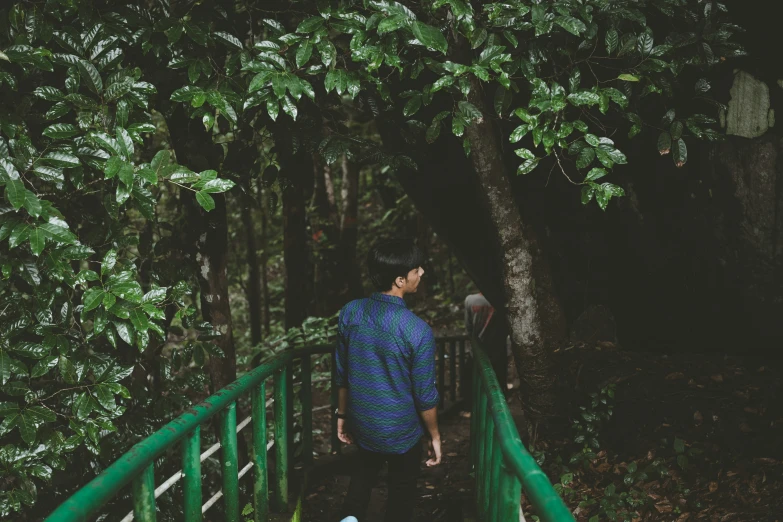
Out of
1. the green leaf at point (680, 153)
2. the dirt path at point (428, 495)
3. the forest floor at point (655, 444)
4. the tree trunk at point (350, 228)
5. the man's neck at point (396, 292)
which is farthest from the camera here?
the tree trunk at point (350, 228)

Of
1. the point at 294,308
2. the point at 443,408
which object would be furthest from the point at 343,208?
the point at 443,408

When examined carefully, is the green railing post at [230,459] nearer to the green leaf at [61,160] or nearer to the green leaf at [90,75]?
the green leaf at [61,160]

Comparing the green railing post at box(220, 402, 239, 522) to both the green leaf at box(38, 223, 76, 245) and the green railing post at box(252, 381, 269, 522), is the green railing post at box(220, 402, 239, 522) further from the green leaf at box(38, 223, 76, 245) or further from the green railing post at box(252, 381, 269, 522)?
the green leaf at box(38, 223, 76, 245)

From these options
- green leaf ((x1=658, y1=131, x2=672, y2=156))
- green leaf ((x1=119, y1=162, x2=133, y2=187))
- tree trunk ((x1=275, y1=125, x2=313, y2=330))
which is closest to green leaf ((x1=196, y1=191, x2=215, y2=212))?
green leaf ((x1=119, y1=162, x2=133, y2=187))

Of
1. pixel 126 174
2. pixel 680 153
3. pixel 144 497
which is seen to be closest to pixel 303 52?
pixel 126 174

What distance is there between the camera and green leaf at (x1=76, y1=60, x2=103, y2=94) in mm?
3135

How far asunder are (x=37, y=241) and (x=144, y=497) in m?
1.15

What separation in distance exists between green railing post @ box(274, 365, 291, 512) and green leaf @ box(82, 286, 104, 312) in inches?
50.3

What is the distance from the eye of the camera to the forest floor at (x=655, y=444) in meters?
4.33

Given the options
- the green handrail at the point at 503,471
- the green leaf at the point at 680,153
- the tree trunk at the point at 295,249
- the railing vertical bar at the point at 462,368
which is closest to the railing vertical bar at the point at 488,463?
the green handrail at the point at 503,471

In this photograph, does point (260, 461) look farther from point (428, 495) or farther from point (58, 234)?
point (428, 495)

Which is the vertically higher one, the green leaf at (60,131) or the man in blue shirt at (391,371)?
the green leaf at (60,131)

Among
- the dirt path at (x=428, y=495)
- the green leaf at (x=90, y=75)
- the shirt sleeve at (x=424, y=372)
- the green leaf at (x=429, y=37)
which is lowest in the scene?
the dirt path at (x=428, y=495)

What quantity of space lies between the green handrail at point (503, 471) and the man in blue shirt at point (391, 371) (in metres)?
0.33
